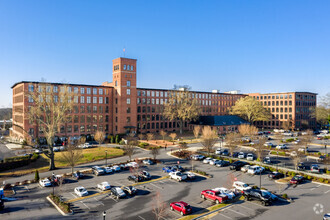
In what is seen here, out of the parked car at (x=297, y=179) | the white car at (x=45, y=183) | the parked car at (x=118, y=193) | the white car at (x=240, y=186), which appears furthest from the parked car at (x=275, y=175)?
the white car at (x=45, y=183)

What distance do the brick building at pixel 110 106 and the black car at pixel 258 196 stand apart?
63.1 meters

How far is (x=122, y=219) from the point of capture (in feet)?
85.9

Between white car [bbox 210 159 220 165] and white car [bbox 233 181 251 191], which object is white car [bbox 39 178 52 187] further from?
white car [bbox 210 159 220 165]

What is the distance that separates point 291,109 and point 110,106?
86.2 meters

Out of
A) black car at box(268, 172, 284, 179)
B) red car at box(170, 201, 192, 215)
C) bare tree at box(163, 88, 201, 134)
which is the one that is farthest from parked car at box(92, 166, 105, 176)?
bare tree at box(163, 88, 201, 134)

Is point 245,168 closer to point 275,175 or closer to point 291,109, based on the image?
point 275,175

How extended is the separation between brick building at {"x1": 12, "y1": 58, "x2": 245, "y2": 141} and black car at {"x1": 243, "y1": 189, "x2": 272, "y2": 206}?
6308 centimetres

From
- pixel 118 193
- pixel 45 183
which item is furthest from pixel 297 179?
pixel 45 183

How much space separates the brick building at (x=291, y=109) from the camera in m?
115

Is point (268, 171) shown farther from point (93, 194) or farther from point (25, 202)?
point (25, 202)

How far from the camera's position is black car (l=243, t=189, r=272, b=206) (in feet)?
98.7

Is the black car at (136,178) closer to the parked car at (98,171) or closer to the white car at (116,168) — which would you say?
the parked car at (98,171)

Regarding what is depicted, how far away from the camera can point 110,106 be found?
306ft

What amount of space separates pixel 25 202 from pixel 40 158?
101 ft
